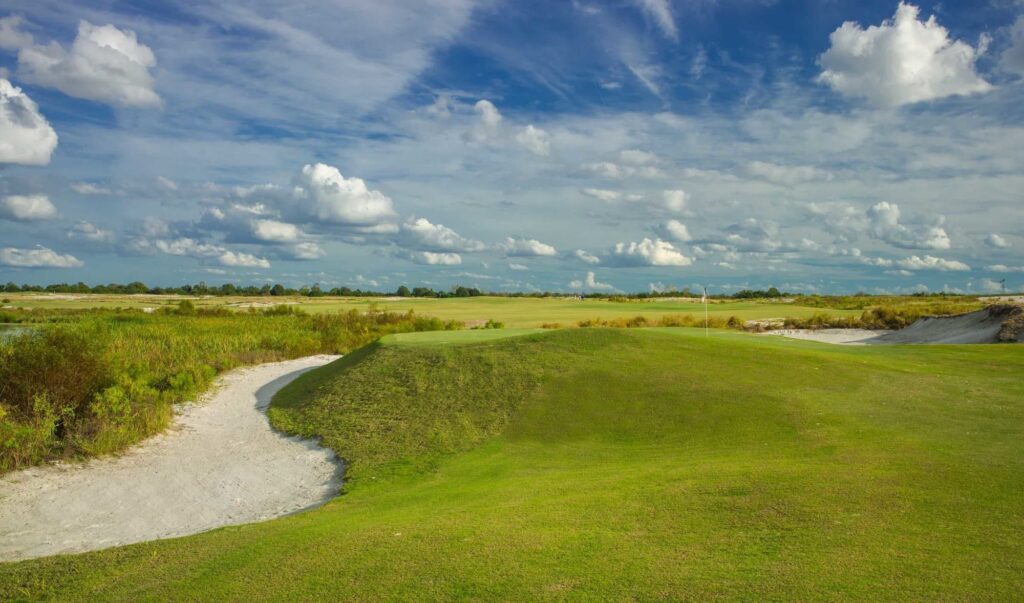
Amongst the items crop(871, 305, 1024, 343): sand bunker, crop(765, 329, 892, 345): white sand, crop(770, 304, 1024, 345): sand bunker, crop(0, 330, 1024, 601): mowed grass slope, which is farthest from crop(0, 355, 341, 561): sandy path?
crop(765, 329, 892, 345): white sand

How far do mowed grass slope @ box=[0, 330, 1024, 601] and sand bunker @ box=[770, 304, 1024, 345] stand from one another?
62.8ft

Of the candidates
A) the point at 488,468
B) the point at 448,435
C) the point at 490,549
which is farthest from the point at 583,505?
the point at 448,435

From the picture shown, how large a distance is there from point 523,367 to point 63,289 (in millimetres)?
154978

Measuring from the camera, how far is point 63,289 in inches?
5561

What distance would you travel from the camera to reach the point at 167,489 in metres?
14.4

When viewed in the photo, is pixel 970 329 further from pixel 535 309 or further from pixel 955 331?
pixel 535 309

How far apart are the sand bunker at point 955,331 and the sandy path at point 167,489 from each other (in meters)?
34.9

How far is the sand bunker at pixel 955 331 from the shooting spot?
3516cm

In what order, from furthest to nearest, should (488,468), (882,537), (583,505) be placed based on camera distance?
(488,468)
(583,505)
(882,537)

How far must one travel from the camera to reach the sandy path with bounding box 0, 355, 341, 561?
11.6 metres

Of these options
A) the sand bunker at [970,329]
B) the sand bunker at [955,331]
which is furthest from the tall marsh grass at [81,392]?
the sand bunker at [970,329]

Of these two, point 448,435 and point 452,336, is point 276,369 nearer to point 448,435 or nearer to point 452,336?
point 452,336

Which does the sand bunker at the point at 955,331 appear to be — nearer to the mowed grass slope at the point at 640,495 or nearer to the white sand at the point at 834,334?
the white sand at the point at 834,334

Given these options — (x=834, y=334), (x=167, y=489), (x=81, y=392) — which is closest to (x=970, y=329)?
(x=834, y=334)
